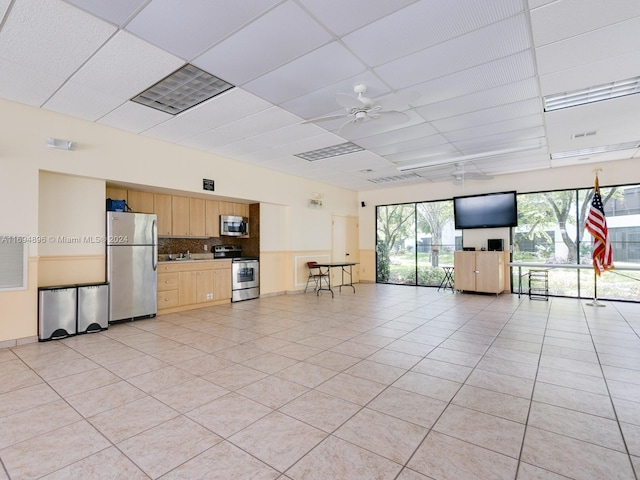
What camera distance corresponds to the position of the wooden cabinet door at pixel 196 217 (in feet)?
22.0

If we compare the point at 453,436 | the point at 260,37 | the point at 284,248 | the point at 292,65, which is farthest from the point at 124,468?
the point at 284,248

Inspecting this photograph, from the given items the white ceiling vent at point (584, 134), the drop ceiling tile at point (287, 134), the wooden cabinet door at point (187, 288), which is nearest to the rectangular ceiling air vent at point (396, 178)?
the white ceiling vent at point (584, 134)

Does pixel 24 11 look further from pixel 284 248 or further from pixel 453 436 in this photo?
pixel 284 248

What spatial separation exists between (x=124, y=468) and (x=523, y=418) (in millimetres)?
2619

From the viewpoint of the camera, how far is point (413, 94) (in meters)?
3.46

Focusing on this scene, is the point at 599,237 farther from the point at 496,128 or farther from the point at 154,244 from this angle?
the point at 154,244

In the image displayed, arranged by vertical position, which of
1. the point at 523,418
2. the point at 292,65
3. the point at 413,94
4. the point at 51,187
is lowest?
the point at 523,418

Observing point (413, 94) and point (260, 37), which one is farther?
point (413, 94)

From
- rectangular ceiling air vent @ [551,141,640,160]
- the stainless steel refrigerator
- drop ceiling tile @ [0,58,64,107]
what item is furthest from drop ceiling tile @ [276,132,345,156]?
rectangular ceiling air vent @ [551,141,640,160]

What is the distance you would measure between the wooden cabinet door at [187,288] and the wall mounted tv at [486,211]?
678cm

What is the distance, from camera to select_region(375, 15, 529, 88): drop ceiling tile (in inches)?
111

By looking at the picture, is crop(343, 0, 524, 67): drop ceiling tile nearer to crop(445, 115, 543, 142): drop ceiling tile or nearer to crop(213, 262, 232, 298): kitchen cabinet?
crop(445, 115, 543, 142): drop ceiling tile

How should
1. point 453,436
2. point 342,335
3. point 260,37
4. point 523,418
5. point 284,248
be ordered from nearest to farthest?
point 453,436 → point 523,418 → point 260,37 → point 342,335 → point 284,248

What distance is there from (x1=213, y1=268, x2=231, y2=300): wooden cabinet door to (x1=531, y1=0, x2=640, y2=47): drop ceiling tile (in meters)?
6.14
